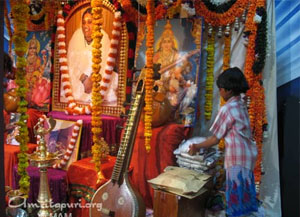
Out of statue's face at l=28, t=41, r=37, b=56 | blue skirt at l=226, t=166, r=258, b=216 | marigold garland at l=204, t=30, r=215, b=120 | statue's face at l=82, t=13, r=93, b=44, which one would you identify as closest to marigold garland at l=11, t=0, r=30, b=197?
blue skirt at l=226, t=166, r=258, b=216

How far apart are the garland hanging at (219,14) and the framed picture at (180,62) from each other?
11cm

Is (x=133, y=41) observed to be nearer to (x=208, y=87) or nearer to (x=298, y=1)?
(x=208, y=87)

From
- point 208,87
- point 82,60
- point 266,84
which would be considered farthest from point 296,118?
point 82,60

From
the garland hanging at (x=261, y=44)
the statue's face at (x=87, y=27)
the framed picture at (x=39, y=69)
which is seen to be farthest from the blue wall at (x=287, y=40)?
the framed picture at (x=39, y=69)

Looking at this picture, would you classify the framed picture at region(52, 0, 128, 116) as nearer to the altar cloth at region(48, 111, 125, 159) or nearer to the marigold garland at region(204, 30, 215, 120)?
the altar cloth at region(48, 111, 125, 159)

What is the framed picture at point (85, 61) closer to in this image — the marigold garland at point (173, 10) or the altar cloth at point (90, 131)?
the altar cloth at point (90, 131)

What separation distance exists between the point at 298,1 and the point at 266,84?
3.00ft

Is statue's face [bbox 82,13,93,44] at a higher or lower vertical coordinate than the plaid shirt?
higher

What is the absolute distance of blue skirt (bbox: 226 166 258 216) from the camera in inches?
87.3

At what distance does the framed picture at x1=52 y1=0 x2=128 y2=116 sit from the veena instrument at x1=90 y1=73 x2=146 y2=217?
3.71 feet

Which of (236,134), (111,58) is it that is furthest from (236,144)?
(111,58)

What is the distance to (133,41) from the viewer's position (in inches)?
140

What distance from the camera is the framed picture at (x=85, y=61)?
3.60 m

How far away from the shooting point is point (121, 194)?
7.54 feet
